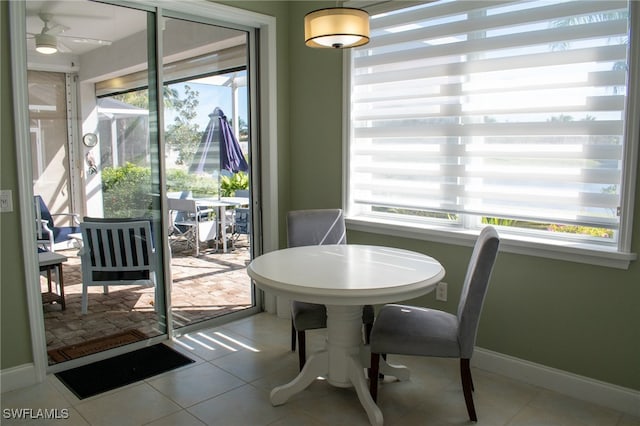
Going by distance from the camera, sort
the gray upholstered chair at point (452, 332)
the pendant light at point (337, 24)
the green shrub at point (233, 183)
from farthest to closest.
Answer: the green shrub at point (233, 183) → the gray upholstered chair at point (452, 332) → the pendant light at point (337, 24)

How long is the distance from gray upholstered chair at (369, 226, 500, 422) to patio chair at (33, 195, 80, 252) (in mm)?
2027

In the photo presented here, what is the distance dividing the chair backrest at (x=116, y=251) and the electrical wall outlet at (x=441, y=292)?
6.57ft

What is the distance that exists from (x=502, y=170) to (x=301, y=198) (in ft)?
5.68

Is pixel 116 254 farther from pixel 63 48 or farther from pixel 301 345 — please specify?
pixel 301 345

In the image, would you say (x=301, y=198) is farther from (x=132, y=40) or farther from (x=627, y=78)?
(x=627, y=78)

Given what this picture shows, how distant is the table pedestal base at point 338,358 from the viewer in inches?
102

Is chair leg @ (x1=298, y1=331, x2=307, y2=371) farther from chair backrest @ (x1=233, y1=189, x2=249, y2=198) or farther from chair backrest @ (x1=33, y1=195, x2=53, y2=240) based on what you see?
chair backrest @ (x1=33, y1=195, x2=53, y2=240)

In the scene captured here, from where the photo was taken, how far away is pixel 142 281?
3.46 metres

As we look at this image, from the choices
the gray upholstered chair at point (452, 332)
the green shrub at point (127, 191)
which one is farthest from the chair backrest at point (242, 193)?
the gray upholstered chair at point (452, 332)

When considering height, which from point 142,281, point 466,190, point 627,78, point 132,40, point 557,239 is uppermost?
point 132,40

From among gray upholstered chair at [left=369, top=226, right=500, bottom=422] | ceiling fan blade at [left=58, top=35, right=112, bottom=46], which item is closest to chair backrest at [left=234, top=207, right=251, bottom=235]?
ceiling fan blade at [left=58, top=35, right=112, bottom=46]

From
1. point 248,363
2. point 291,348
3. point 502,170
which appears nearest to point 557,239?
point 502,170

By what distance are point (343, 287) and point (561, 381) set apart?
4.89 ft

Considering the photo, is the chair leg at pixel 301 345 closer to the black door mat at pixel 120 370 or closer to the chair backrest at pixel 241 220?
the black door mat at pixel 120 370
